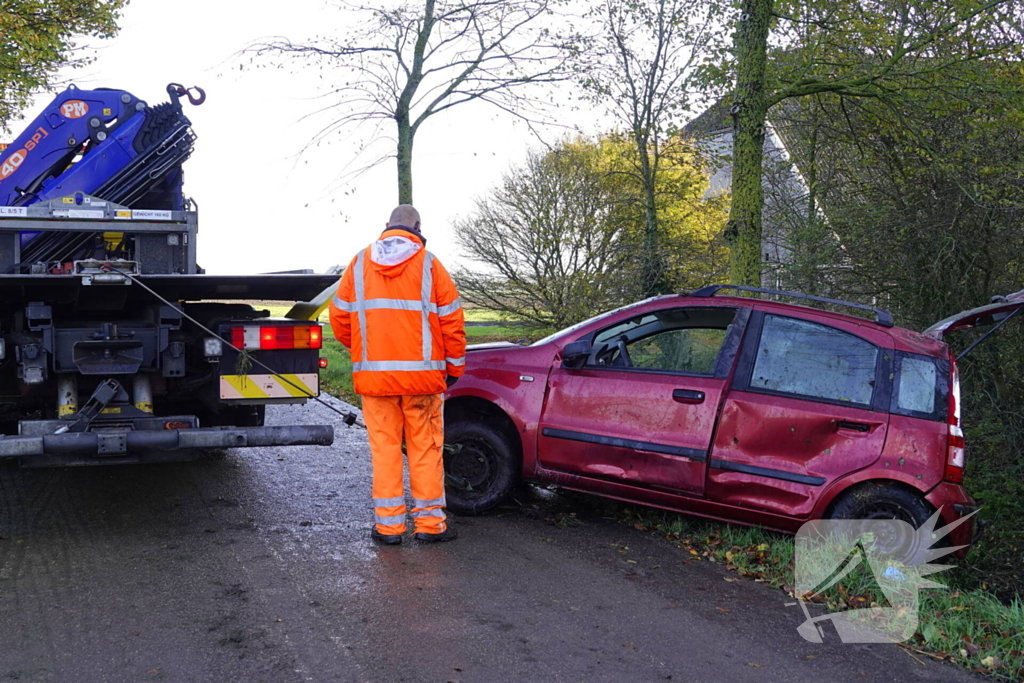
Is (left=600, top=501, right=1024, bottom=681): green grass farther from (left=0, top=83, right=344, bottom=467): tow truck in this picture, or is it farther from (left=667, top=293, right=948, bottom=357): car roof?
(left=0, top=83, right=344, bottom=467): tow truck

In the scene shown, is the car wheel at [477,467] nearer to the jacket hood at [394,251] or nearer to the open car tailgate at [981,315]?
the jacket hood at [394,251]

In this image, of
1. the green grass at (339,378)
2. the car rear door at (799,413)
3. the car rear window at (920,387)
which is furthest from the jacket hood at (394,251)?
the green grass at (339,378)

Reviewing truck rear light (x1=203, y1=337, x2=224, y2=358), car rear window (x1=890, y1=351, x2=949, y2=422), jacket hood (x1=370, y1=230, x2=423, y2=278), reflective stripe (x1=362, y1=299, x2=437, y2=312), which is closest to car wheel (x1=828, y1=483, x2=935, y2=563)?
car rear window (x1=890, y1=351, x2=949, y2=422)

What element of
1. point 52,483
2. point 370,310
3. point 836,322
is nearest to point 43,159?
point 52,483

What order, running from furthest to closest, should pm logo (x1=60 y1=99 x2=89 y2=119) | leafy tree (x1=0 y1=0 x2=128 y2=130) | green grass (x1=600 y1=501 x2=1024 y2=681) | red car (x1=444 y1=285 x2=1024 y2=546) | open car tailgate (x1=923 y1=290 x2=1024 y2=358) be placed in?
leafy tree (x1=0 y1=0 x2=128 y2=130)
pm logo (x1=60 y1=99 x2=89 y2=119)
open car tailgate (x1=923 y1=290 x2=1024 y2=358)
red car (x1=444 y1=285 x2=1024 y2=546)
green grass (x1=600 y1=501 x2=1024 y2=681)

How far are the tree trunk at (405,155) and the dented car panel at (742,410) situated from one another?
6627 mm

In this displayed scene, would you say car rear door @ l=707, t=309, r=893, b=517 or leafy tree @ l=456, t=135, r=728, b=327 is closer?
car rear door @ l=707, t=309, r=893, b=517

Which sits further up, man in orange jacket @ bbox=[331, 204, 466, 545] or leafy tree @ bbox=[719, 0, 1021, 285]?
leafy tree @ bbox=[719, 0, 1021, 285]

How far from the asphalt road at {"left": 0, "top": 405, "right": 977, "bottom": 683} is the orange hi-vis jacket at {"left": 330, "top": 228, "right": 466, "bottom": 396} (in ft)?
3.35

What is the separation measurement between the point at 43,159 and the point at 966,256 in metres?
8.21

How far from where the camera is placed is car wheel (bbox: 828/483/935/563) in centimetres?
512

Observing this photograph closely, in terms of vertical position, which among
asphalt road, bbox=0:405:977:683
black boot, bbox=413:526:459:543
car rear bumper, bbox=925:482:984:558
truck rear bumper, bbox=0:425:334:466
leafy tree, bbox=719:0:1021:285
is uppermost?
leafy tree, bbox=719:0:1021:285

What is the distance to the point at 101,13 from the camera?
63.3ft

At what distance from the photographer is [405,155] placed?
12625 mm
